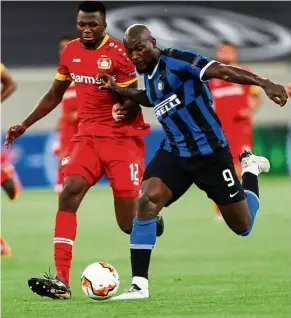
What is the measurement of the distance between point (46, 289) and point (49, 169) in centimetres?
1535

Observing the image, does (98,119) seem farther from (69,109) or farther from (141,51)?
(69,109)

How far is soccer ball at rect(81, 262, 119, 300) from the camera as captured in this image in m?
7.97

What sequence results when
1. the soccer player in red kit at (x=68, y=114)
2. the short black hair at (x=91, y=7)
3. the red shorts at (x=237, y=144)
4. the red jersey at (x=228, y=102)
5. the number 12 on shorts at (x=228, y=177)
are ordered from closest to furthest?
1. the number 12 on shorts at (x=228, y=177)
2. the short black hair at (x=91, y=7)
3. the soccer player in red kit at (x=68, y=114)
4. the red shorts at (x=237, y=144)
5. the red jersey at (x=228, y=102)

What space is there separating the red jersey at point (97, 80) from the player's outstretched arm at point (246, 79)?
1.33 m

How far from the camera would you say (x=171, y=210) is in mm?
17375

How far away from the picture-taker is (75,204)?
27.6 ft

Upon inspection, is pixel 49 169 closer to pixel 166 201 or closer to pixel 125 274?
pixel 125 274

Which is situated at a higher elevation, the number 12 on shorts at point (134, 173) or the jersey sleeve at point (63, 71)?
the jersey sleeve at point (63, 71)

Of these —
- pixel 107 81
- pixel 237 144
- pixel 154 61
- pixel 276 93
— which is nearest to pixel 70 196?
pixel 107 81

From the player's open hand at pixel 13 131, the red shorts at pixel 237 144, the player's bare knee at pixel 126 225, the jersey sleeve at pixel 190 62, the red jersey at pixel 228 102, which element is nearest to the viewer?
the jersey sleeve at pixel 190 62

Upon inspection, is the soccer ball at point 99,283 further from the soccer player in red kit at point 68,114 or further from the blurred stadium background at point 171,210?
the soccer player in red kit at point 68,114

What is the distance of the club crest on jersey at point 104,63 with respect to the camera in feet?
28.9

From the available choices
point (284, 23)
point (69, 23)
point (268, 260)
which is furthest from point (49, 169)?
point (268, 260)

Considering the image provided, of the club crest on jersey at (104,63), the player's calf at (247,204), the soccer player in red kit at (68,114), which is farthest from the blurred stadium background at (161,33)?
the club crest on jersey at (104,63)
